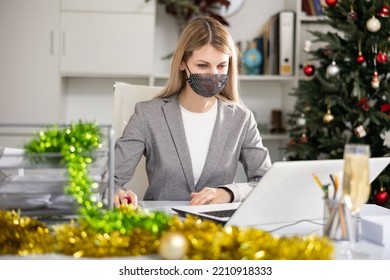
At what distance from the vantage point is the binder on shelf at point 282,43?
3650mm

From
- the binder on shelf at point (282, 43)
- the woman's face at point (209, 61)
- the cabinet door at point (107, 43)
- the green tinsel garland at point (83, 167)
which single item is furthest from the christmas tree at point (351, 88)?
the green tinsel garland at point (83, 167)

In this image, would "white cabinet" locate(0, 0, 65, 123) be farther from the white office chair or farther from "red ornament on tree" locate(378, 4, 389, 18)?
"red ornament on tree" locate(378, 4, 389, 18)

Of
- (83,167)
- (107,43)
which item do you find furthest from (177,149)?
(107,43)

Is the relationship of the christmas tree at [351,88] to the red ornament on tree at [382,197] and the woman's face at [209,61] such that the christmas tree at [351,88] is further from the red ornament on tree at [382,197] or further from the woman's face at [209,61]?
the woman's face at [209,61]

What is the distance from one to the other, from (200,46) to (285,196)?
0.83 metres

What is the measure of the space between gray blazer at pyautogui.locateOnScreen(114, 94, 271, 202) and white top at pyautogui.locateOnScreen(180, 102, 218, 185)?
27 millimetres

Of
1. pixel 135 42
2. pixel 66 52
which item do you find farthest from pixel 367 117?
pixel 66 52

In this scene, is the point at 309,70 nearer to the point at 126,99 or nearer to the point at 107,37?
the point at 107,37

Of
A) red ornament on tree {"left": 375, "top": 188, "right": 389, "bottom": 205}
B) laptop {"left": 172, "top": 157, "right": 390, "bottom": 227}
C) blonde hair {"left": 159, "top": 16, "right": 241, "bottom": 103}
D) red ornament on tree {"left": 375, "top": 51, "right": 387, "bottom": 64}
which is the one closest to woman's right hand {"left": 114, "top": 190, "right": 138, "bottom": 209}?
laptop {"left": 172, "top": 157, "right": 390, "bottom": 227}

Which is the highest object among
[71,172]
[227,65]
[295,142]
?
[227,65]

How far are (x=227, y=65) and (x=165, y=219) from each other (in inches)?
37.4

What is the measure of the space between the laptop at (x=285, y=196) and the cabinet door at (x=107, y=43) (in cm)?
243
